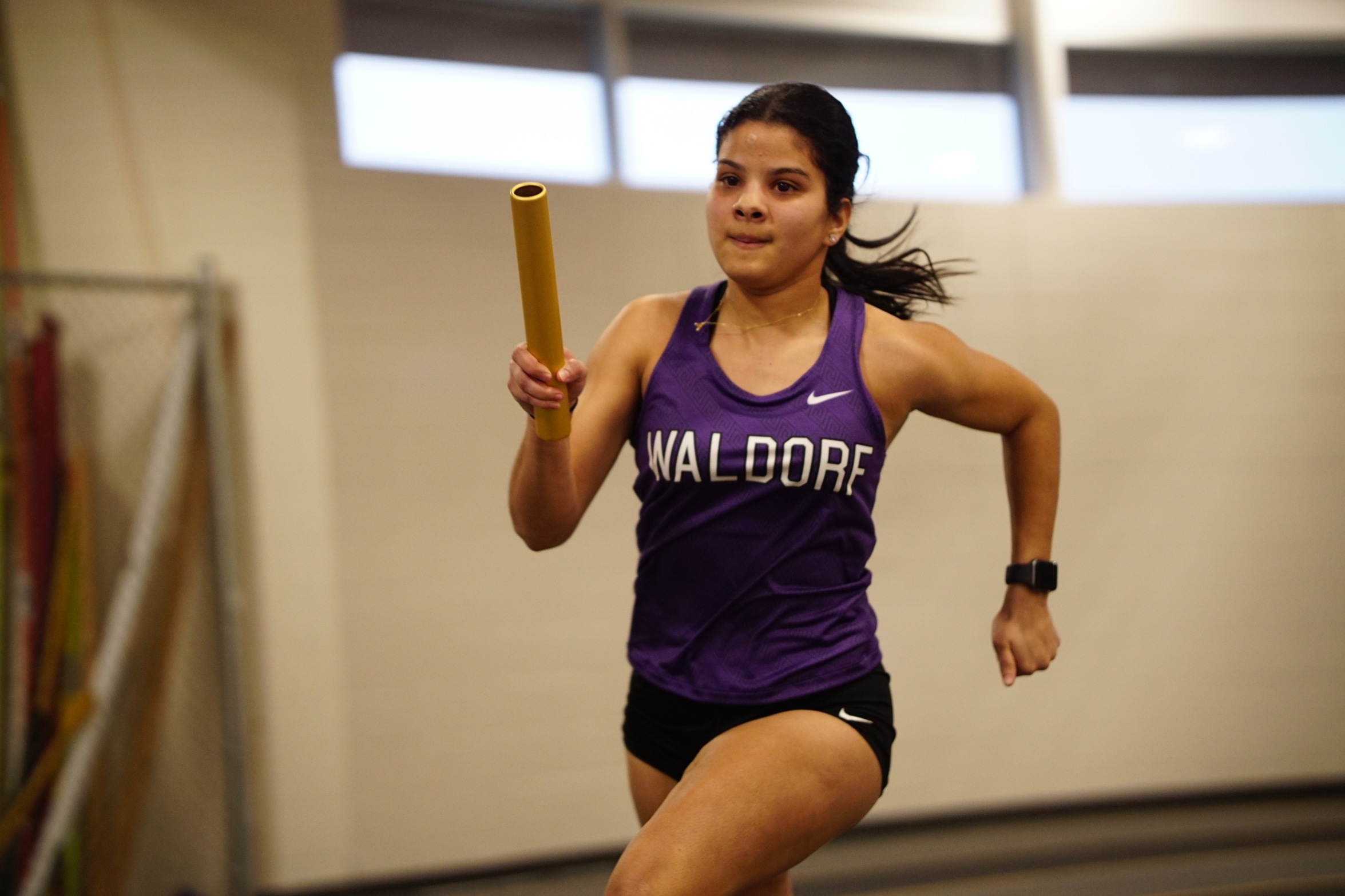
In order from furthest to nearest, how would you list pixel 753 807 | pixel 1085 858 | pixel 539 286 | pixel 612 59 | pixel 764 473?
pixel 612 59, pixel 1085 858, pixel 764 473, pixel 753 807, pixel 539 286

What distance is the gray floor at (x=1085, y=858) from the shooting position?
3.07m

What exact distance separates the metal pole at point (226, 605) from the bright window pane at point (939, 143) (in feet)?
7.19

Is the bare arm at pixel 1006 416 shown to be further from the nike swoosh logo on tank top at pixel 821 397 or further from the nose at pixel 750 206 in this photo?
the nose at pixel 750 206

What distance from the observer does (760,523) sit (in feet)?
4.60

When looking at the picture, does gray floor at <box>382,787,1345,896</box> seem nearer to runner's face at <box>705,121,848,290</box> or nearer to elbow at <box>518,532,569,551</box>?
elbow at <box>518,532,569,551</box>

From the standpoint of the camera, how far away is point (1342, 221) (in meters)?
3.90

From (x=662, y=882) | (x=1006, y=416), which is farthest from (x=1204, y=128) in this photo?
(x=662, y=882)

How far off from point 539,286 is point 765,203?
1.45 feet

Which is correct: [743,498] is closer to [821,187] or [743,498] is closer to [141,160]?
[821,187]

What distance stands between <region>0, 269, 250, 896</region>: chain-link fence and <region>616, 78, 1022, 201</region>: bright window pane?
Result: 4.84ft

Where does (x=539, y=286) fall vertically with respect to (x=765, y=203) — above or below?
below

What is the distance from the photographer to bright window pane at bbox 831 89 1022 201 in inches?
146

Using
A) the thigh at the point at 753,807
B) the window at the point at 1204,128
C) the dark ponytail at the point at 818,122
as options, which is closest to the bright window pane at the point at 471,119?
the window at the point at 1204,128

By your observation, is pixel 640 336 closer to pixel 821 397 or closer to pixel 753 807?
pixel 821 397
